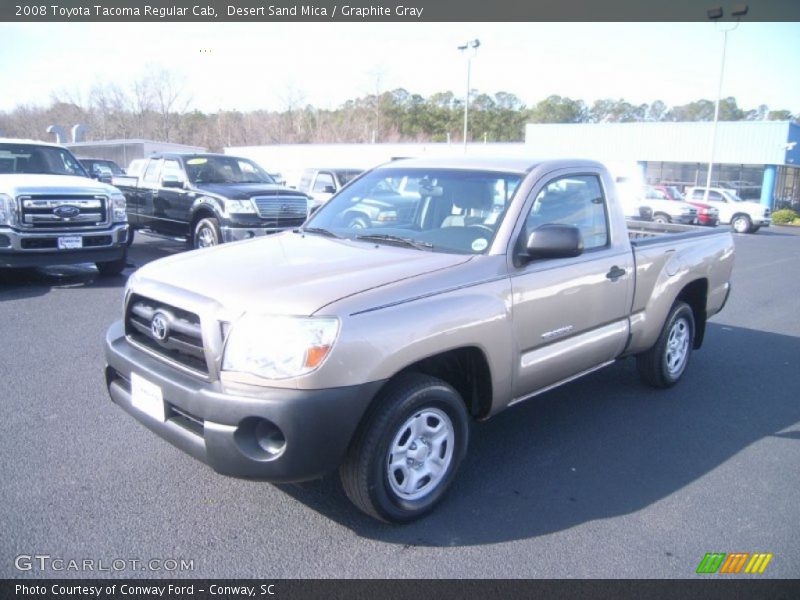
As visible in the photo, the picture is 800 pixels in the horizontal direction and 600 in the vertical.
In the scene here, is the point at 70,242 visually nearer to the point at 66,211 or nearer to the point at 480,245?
the point at 66,211

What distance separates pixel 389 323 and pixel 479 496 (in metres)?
1.24

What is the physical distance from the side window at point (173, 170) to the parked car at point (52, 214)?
1940mm

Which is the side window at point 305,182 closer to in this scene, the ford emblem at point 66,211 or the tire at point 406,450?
the ford emblem at point 66,211

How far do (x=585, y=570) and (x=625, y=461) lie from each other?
1252mm

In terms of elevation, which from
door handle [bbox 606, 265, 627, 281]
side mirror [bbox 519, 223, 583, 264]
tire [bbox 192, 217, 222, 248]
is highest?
side mirror [bbox 519, 223, 583, 264]

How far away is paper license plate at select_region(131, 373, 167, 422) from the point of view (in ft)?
10.0

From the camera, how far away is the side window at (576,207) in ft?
13.1

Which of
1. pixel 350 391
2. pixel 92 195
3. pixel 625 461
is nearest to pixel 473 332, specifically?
pixel 350 391

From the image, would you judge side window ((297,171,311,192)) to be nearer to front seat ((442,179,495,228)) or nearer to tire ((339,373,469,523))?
front seat ((442,179,495,228))

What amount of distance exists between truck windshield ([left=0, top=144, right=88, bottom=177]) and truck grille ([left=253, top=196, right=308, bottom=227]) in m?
2.65

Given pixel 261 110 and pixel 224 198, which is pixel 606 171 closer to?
pixel 224 198

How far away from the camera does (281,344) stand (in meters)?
2.75

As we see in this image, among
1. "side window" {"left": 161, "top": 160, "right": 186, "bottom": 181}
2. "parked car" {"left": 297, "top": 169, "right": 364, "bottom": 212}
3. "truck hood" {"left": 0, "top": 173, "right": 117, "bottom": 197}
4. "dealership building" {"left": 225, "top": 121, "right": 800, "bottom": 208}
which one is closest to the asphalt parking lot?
"truck hood" {"left": 0, "top": 173, "right": 117, "bottom": 197}

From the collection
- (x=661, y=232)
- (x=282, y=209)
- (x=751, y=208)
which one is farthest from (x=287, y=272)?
(x=751, y=208)
